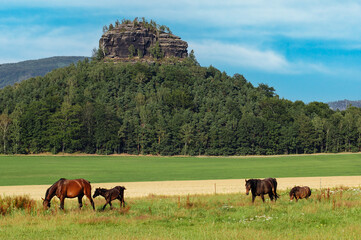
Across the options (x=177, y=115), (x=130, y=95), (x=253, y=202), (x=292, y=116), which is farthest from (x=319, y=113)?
(x=253, y=202)

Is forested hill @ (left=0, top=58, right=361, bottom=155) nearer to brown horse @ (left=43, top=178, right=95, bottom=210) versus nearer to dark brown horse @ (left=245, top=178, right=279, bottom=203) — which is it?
dark brown horse @ (left=245, top=178, right=279, bottom=203)

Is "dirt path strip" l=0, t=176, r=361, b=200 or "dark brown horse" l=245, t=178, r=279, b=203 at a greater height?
"dark brown horse" l=245, t=178, r=279, b=203

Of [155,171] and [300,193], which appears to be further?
[155,171]

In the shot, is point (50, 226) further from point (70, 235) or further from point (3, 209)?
point (3, 209)

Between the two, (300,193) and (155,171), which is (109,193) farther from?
(155,171)

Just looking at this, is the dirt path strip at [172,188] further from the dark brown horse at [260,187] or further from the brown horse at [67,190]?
the brown horse at [67,190]

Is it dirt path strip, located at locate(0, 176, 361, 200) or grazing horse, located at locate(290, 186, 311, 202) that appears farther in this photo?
dirt path strip, located at locate(0, 176, 361, 200)

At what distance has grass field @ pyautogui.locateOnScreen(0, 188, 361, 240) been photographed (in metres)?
16.9

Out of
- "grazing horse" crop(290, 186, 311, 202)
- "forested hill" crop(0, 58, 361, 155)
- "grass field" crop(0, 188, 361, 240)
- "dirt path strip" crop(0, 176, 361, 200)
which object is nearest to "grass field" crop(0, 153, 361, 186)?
"dirt path strip" crop(0, 176, 361, 200)

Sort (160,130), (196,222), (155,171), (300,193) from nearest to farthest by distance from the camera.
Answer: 1. (196,222)
2. (300,193)
3. (155,171)
4. (160,130)

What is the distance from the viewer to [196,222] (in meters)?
19.8

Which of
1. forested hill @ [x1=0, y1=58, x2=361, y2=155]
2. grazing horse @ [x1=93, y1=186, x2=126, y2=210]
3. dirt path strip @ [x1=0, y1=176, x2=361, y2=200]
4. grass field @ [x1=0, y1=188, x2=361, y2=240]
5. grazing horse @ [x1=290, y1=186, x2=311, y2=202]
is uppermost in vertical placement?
forested hill @ [x1=0, y1=58, x2=361, y2=155]

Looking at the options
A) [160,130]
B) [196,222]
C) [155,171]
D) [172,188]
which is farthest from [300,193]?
[160,130]

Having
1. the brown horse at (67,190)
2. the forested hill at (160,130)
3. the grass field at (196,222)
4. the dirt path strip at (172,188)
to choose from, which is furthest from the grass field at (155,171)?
the forested hill at (160,130)
